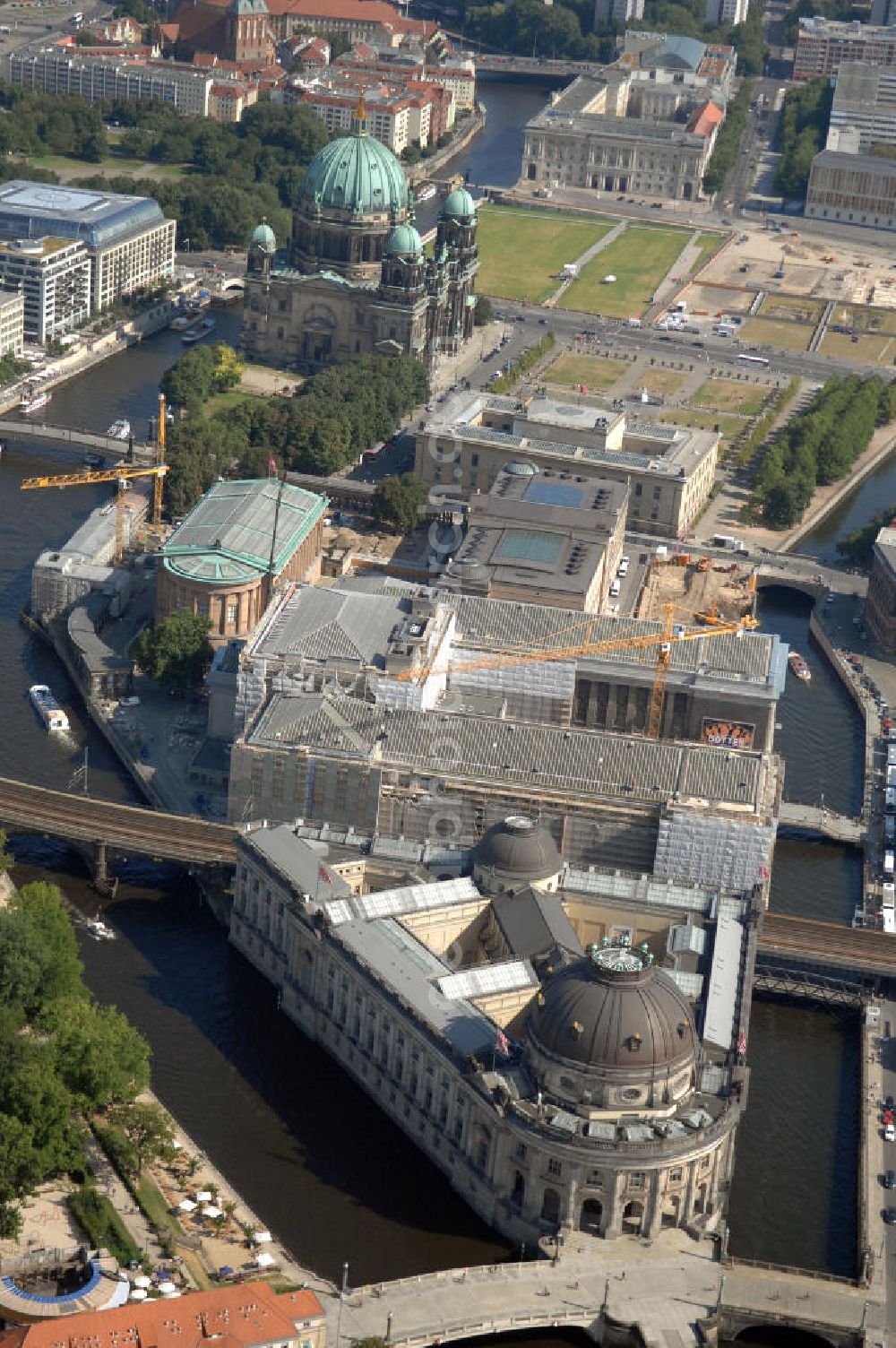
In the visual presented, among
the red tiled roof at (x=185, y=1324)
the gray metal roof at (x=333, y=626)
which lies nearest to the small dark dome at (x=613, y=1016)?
the red tiled roof at (x=185, y=1324)

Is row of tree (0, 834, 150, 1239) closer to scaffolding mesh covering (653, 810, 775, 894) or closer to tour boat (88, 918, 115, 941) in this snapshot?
tour boat (88, 918, 115, 941)

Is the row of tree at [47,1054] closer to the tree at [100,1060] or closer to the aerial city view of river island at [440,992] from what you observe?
the tree at [100,1060]

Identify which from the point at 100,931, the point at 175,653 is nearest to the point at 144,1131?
the point at 100,931

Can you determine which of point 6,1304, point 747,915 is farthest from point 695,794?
point 6,1304

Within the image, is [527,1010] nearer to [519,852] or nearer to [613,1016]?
[613,1016]

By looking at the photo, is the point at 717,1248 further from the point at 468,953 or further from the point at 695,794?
the point at 695,794

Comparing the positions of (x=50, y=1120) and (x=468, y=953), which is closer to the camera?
(x=50, y=1120)
